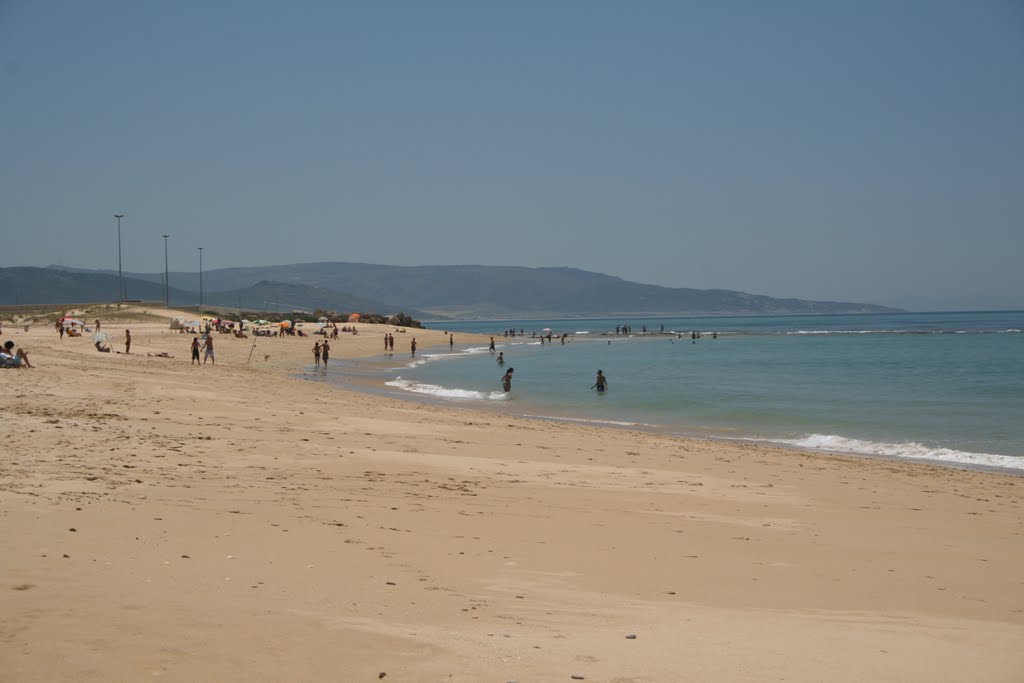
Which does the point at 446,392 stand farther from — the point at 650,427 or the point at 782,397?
the point at 782,397

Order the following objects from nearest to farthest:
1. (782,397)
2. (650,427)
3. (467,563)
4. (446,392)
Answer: (467,563) < (650,427) < (782,397) < (446,392)

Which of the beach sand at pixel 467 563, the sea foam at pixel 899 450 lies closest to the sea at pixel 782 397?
the sea foam at pixel 899 450

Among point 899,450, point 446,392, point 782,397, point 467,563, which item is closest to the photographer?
point 467,563

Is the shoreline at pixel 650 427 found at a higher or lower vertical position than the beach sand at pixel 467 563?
lower

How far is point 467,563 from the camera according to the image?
6.83 m

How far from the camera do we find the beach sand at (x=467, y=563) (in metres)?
4.68

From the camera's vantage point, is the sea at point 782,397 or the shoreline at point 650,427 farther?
the sea at point 782,397

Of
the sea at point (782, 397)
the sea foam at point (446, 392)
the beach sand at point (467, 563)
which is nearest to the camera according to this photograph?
the beach sand at point (467, 563)

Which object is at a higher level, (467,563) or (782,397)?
(467,563)

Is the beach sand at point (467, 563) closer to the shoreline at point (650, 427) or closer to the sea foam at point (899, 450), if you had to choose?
the shoreline at point (650, 427)

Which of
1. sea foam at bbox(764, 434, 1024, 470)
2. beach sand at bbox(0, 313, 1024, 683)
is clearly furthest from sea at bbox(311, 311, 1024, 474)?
beach sand at bbox(0, 313, 1024, 683)

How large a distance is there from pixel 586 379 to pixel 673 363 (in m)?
14.9

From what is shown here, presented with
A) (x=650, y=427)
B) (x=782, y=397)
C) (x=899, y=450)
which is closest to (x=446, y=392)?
(x=650, y=427)

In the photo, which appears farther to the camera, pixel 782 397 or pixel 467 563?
pixel 782 397
